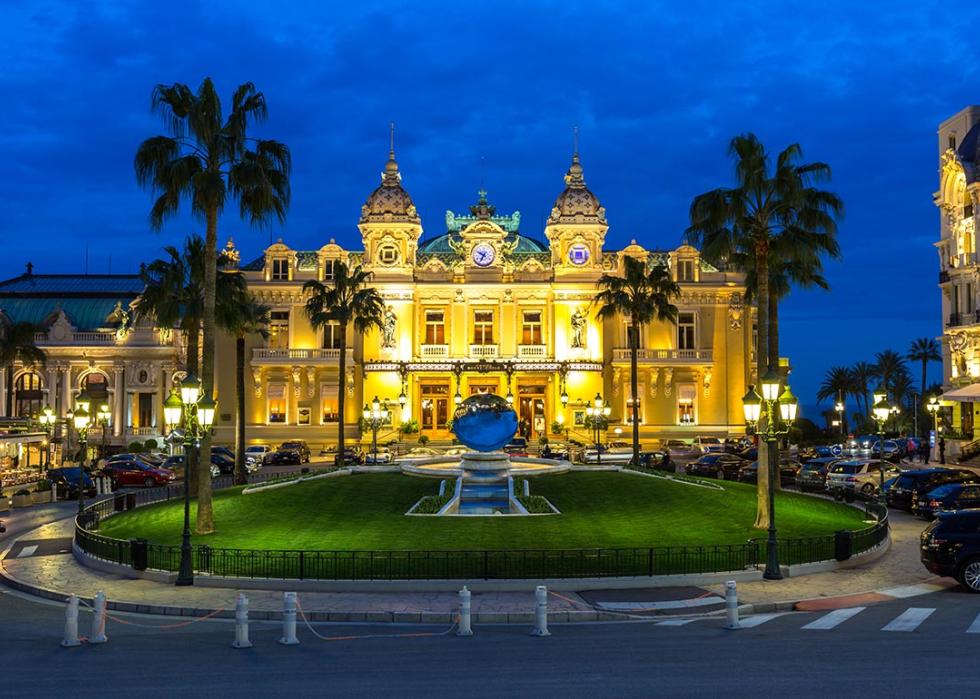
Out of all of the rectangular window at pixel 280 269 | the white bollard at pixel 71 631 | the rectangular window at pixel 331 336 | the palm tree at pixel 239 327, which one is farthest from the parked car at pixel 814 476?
the rectangular window at pixel 280 269

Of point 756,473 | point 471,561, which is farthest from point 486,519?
point 756,473

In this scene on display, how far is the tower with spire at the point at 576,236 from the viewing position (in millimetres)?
76188

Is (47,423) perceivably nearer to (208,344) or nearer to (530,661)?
(208,344)

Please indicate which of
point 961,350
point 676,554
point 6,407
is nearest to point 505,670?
point 676,554

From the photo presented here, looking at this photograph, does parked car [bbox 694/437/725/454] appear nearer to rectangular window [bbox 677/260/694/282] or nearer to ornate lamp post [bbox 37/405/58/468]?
rectangular window [bbox 677/260/694/282]

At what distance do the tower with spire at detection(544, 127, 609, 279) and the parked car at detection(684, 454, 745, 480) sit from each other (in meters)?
26.2

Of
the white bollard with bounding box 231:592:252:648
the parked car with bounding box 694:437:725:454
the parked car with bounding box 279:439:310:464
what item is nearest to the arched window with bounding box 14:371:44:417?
the parked car with bounding box 279:439:310:464

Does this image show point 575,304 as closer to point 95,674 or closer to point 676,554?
point 676,554

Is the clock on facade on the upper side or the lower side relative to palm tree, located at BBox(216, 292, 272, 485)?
upper

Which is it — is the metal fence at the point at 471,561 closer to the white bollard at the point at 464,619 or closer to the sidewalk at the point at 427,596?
the sidewalk at the point at 427,596

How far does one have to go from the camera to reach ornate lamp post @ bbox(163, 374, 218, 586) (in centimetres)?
2244

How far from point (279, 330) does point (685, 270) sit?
32250 millimetres

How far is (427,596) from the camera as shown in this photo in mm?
20984

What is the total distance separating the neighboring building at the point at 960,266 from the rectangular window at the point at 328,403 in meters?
43.1
